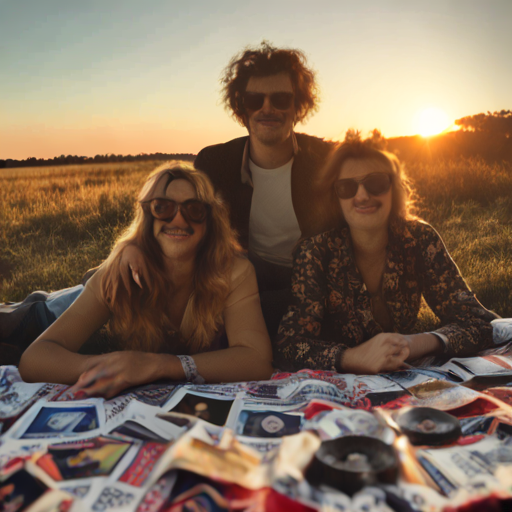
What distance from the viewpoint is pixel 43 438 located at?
1.72 meters

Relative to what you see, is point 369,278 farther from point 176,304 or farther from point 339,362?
point 176,304

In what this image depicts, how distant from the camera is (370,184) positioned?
8.44 feet

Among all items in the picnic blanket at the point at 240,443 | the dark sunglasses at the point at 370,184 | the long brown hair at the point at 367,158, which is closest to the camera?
the picnic blanket at the point at 240,443

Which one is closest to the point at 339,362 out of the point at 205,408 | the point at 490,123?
the point at 205,408

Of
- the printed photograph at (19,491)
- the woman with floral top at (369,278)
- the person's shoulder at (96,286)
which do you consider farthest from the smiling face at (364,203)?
the printed photograph at (19,491)

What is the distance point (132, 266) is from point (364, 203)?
131cm

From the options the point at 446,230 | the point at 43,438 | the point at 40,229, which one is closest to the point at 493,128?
the point at 446,230

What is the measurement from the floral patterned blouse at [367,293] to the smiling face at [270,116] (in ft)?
3.56

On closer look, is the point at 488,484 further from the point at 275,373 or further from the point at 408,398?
the point at 275,373

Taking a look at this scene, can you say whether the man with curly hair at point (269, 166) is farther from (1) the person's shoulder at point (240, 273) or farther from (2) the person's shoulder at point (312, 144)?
(1) the person's shoulder at point (240, 273)

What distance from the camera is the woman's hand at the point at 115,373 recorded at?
6.94 ft

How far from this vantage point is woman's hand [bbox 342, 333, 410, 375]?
2.36 meters

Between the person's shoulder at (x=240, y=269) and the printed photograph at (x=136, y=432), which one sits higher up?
the person's shoulder at (x=240, y=269)

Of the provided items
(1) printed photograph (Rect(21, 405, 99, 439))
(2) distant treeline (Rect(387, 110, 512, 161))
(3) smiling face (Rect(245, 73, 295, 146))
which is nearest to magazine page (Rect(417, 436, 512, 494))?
(1) printed photograph (Rect(21, 405, 99, 439))
